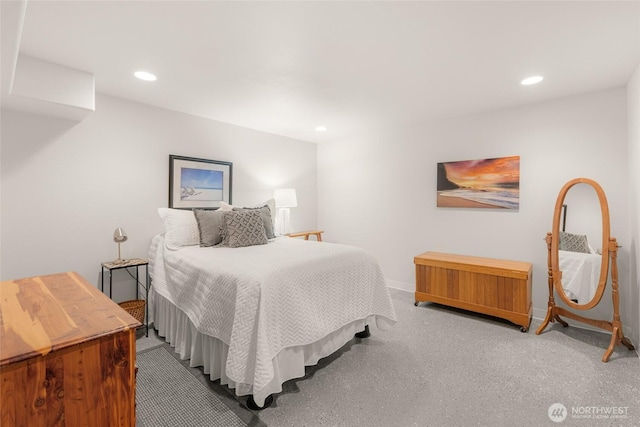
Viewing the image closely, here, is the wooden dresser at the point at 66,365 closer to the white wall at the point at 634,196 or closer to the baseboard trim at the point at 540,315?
the white wall at the point at 634,196

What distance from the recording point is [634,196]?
2.48 meters

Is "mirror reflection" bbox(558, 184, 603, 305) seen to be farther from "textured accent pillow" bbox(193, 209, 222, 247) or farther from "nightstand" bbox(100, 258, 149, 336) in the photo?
"nightstand" bbox(100, 258, 149, 336)

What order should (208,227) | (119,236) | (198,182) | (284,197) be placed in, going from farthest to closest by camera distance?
(284,197) → (198,182) → (208,227) → (119,236)

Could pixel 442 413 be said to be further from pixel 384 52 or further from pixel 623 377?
pixel 384 52

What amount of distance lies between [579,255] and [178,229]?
3760mm

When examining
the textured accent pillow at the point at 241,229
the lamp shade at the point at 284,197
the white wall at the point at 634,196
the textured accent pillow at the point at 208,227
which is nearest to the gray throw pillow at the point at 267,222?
the textured accent pillow at the point at 241,229

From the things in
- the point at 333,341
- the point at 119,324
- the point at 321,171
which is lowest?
the point at 333,341

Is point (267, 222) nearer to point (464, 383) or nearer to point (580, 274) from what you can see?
point (464, 383)

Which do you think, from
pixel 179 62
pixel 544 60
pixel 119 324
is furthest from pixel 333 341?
pixel 544 60

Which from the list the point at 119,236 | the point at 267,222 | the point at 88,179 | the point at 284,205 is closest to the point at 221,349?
the point at 267,222

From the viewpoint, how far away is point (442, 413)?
1744mm

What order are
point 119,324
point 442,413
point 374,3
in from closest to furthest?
1. point 119,324
2. point 374,3
3. point 442,413

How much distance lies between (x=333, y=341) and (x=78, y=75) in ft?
9.54

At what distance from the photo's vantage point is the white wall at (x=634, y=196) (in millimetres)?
2361
